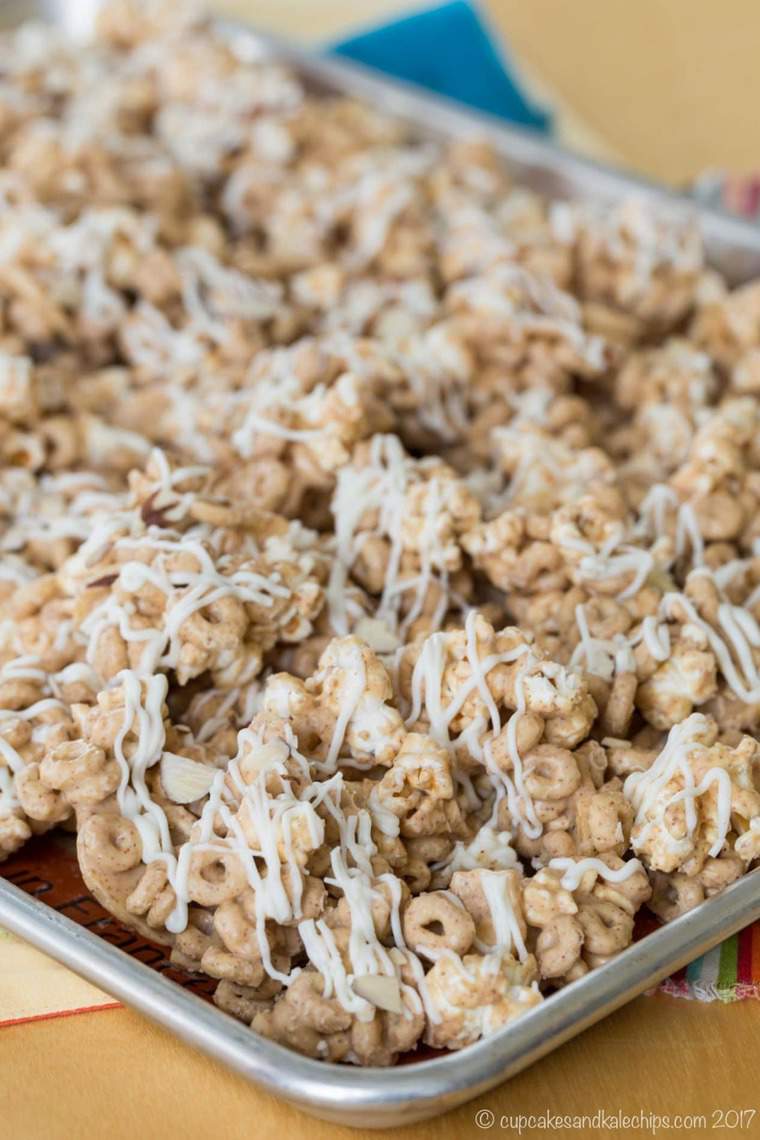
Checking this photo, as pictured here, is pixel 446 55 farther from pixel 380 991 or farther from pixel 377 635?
pixel 380 991

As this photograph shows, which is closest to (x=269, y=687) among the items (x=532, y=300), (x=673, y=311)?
(x=532, y=300)

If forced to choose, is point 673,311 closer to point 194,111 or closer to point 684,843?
point 194,111

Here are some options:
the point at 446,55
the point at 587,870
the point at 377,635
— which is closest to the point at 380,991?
the point at 587,870

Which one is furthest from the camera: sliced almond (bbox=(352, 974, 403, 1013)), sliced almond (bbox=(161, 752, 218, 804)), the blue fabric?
the blue fabric

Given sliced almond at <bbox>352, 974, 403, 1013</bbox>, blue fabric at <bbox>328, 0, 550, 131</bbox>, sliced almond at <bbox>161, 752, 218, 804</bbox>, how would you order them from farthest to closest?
blue fabric at <bbox>328, 0, 550, 131</bbox>
sliced almond at <bbox>161, 752, 218, 804</bbox>
sliced almond at <bbox>352, 974, 403, 1013</bbox>

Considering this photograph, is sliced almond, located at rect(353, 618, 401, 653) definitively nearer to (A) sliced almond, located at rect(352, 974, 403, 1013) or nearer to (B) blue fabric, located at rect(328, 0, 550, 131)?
(A) sliced almond, located at rect(352, 974, 403, 1013)

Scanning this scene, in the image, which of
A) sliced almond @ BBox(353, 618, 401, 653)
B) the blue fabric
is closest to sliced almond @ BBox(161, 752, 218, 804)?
sliced almond @ BBox(353, 618, 401, 653)

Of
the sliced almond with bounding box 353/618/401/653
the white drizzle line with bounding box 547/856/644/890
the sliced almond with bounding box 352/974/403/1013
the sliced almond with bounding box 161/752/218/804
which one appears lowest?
the white drizzle line with bounding box 547/856/644/890
